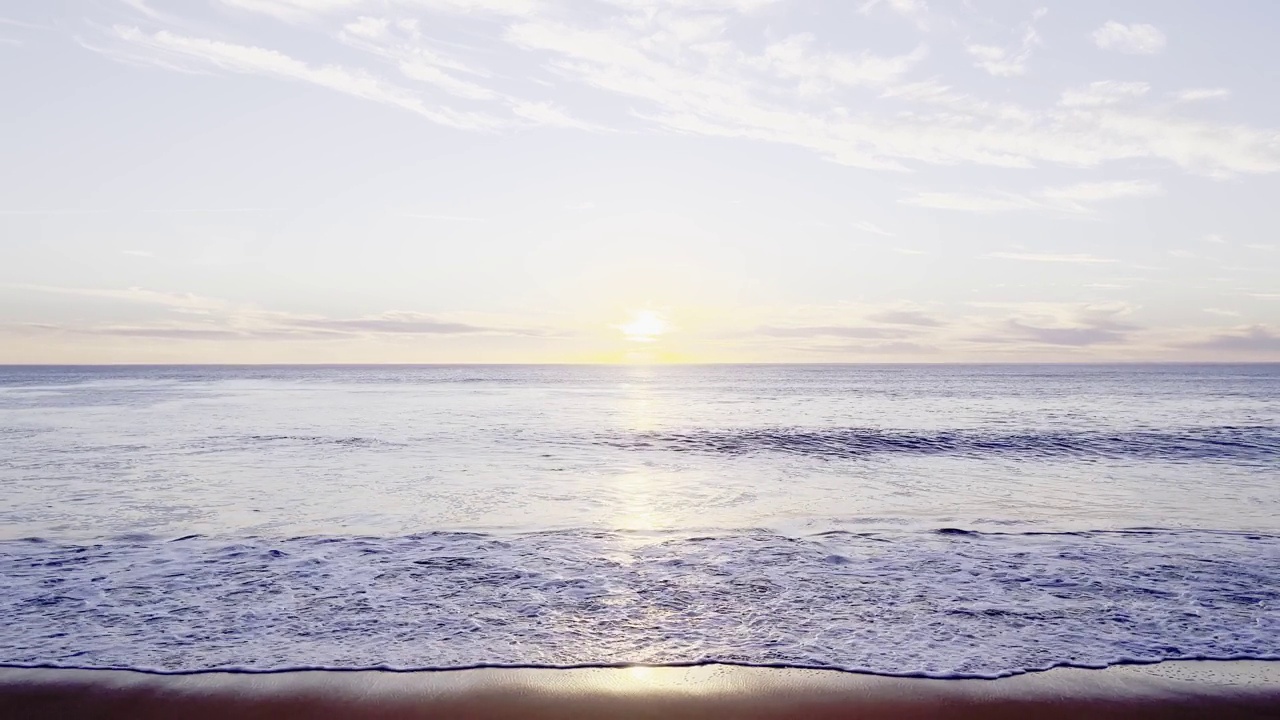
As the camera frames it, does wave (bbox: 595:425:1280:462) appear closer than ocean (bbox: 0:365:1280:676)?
No

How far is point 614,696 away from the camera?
5883 mm

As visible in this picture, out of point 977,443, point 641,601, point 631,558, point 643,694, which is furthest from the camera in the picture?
point 977,443

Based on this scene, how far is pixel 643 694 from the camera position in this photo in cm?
590

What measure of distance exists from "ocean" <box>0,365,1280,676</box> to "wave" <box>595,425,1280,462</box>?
0.56 m

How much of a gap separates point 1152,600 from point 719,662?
481 cm

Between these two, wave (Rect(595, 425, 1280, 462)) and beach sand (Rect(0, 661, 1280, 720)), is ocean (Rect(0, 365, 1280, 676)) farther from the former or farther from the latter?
wave (Rect(595, 425, 1280, 462))

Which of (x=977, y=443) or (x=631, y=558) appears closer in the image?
(x=631, y=558)

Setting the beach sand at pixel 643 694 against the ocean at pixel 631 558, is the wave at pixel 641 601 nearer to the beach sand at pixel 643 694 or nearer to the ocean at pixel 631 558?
the ocean at pixel 631 558

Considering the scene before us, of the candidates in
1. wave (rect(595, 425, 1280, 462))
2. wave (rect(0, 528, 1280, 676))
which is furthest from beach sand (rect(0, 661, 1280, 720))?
wave (rect(595, 425, 1280, 462))

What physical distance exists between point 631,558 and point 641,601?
195 centimetres

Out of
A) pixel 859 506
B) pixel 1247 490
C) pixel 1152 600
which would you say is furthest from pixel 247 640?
pixel 1247 490

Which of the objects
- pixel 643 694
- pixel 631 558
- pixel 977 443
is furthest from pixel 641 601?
pixel 977 443

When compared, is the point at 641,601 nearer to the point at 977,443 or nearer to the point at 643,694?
the point at 643,694

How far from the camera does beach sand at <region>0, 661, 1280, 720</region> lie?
18.6 ft
